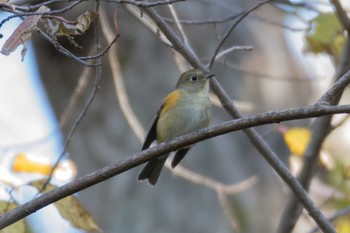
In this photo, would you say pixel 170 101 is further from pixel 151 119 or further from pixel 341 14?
pixel 151 119

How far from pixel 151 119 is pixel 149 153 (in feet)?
11.2

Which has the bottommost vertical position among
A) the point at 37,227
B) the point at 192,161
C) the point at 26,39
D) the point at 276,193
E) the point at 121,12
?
the point at 37,227

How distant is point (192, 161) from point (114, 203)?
30.1 inches

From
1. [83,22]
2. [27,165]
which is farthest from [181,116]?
[83,22]

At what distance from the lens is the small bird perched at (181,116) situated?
4.10m

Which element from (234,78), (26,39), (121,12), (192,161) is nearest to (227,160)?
(192,161)

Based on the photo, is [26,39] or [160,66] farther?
[160,66]

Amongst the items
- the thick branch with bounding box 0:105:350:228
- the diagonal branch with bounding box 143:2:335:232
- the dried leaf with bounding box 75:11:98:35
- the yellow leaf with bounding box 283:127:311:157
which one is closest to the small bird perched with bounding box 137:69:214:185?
the diagonal branch with bounding box 143:2:335:232

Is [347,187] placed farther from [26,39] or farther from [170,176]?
[26,39]

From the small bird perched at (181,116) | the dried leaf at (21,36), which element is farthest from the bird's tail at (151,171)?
the dried leaf at (21,36)

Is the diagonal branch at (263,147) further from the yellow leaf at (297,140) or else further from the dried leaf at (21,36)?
the yellow leaf at (297,140)

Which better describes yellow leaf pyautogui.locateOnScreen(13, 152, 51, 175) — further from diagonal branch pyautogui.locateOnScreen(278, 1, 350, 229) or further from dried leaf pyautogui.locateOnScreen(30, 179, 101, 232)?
diagonal branch pyautogui.locateOnScreen(278, 1, 350, 229)

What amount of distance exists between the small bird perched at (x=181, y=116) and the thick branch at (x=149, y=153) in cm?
120

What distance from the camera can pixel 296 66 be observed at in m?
6.87
